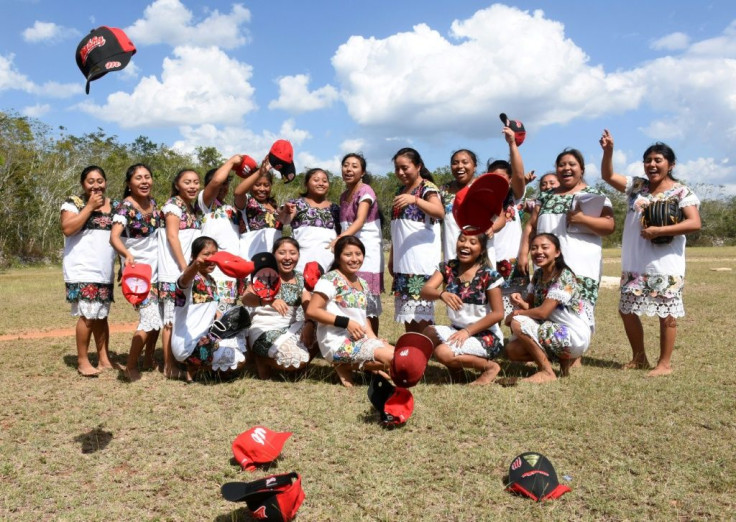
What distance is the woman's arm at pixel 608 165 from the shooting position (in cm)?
516

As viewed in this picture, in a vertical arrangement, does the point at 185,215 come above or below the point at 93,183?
below

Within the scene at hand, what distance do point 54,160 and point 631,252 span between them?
27515 millimetres

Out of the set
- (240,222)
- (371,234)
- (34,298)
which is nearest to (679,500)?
(371,234)

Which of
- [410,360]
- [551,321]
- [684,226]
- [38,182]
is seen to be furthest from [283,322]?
[38,182]

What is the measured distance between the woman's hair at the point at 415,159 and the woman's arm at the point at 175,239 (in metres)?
2.00

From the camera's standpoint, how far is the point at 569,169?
514cm

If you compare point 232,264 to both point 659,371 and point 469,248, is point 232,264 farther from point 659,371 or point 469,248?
point 659,371

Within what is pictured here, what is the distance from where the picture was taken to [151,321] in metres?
5.23

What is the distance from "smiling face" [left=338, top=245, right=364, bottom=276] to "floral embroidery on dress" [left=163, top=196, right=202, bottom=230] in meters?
1.43

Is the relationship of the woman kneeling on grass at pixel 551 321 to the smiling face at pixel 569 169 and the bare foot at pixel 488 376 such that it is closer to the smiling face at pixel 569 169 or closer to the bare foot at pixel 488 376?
the bare foot at pixel 488 376

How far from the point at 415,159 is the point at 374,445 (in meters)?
2.71

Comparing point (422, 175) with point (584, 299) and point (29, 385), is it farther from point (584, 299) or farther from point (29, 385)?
point (29, 385)

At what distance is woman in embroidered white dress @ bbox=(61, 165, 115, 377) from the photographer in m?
5.18

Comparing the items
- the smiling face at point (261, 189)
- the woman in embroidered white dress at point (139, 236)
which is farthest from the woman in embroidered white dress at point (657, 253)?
the woman in embroidered white dress at point (139, 236)
